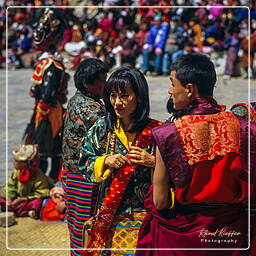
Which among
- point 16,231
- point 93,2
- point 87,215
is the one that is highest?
point 93,2

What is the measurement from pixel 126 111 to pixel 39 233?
277 cm

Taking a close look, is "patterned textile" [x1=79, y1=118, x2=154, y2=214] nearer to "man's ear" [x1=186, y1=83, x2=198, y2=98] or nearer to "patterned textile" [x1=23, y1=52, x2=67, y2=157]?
"man's ear" [x1=186, y1=83, x2=198, y2=98]

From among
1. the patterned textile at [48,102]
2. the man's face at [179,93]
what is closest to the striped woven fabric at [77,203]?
the man's face at [179,93]

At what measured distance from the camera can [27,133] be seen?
6746 mm

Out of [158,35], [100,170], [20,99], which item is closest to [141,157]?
[100,170]

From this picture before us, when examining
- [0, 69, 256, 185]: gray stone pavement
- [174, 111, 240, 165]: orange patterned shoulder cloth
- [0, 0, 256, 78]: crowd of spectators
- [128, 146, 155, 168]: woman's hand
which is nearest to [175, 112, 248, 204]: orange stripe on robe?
[174, 111, 240, 165]: orange patterned shoulder cloth

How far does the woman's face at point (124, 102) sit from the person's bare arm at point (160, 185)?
47 cm

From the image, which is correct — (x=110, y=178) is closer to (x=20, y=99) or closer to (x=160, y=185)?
(x=160, y=185)

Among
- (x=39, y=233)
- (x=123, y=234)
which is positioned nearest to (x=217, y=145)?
(x=123, y=234)

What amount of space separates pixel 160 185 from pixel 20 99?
9.78 meters

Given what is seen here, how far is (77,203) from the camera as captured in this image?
12.8 ft

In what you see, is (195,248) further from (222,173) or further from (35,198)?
(35,198)

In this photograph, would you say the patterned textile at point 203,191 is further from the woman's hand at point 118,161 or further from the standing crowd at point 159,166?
the woman's hand at point 118,161

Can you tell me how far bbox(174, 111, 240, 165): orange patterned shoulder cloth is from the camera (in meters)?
2.58
